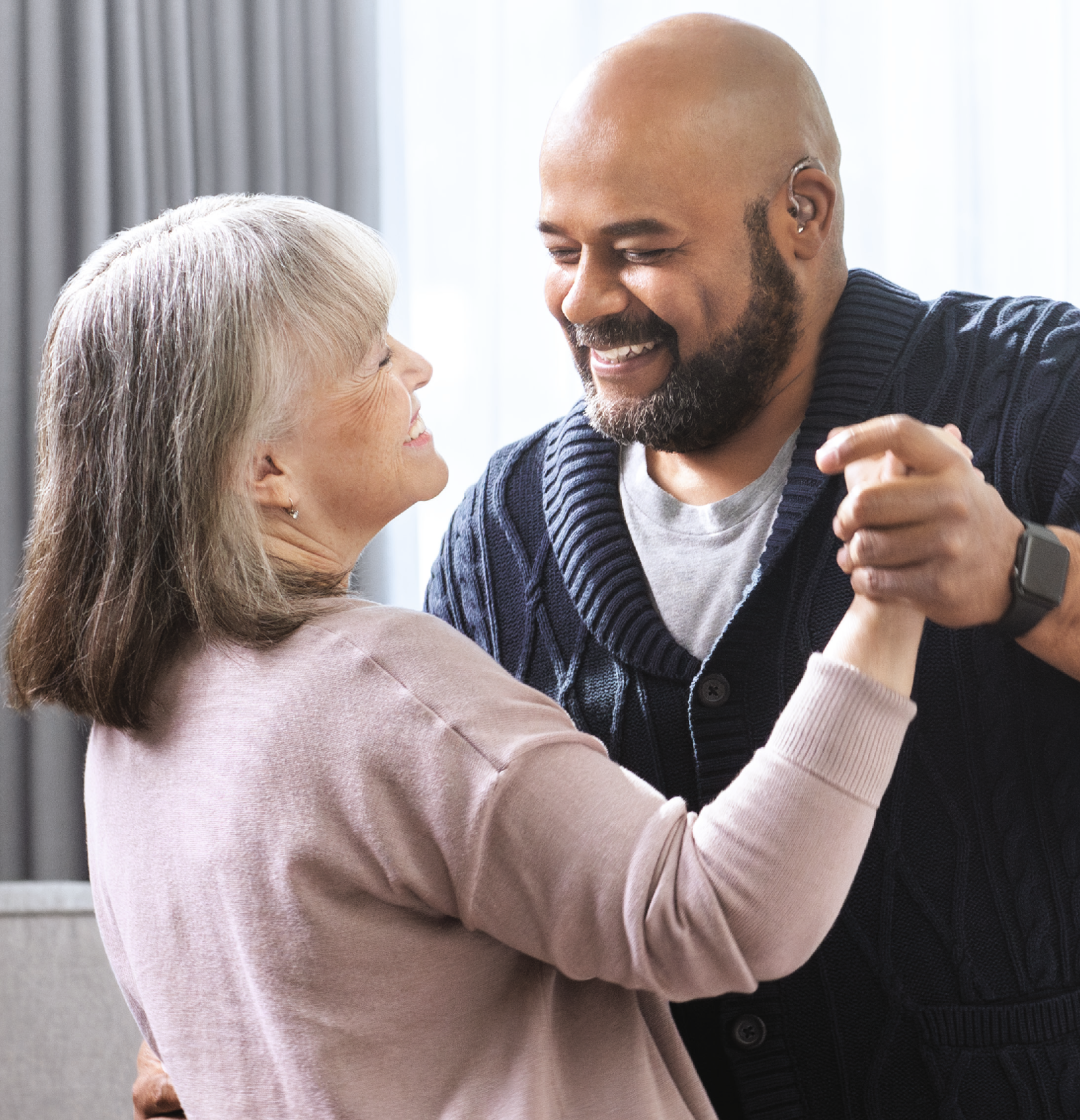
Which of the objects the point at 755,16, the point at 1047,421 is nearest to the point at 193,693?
the point at 1047,421

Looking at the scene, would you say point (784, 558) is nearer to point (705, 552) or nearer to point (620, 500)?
point (705, 552)

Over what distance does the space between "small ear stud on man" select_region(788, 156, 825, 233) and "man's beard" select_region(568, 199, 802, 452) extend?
4cm

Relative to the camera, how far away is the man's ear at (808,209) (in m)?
1.41

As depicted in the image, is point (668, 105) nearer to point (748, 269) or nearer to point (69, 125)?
point (748, 269)

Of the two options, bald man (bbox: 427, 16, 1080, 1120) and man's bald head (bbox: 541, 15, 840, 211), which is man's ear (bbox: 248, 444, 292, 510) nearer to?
bald man (bbox: 427, 16, 1080, 1120)

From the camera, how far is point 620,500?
1.49 meters

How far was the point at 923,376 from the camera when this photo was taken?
52.5 inches

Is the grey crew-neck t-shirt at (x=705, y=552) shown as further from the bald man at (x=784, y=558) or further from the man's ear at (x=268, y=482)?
the man's ear at (x=268, y=482)

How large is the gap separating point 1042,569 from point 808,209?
547 millimetres

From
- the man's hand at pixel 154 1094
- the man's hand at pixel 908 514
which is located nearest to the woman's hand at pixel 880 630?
the man's hand at pixel 908 514

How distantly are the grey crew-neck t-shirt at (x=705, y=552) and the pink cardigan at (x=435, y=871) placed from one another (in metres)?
0.44

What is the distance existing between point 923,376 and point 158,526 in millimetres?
778

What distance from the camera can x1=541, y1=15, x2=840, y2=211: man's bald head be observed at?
136 cm

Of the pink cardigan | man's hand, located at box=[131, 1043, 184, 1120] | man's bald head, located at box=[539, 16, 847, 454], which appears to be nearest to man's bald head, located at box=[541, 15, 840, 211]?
man's bald head, located at box=[539, 16, 847, 454]
